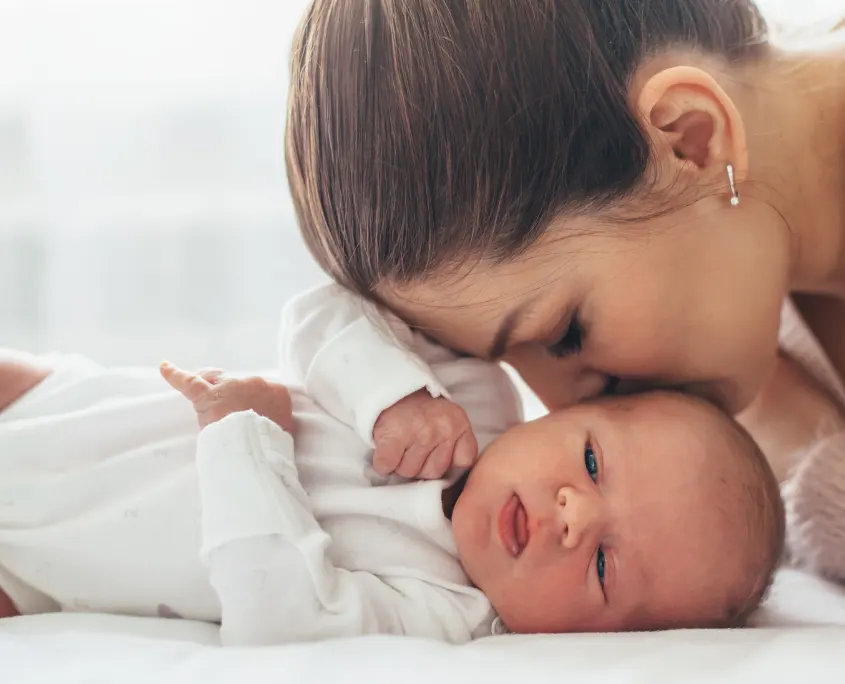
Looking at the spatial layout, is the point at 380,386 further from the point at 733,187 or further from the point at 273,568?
the point at 733,187

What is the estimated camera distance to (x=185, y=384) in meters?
0.90

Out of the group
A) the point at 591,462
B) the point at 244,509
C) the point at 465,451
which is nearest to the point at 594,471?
the point at 591,462

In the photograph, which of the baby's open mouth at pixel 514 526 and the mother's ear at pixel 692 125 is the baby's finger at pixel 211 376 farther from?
the mother's ear at pixel 692 125

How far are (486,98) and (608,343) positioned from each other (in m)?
0.28

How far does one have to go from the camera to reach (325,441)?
96 centimetres

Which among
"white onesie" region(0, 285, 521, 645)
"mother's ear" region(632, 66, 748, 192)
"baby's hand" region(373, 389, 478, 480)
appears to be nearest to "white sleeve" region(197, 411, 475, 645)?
"white onesie" region(0, 285, 521, 645)

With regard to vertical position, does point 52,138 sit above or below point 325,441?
above

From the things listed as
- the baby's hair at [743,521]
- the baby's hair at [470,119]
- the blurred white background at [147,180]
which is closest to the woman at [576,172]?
the baby's hair at [470,119]

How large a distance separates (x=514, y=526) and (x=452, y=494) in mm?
113

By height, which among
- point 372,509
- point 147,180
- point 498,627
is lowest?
point 498,627

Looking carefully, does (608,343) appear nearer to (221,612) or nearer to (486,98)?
(486,98)

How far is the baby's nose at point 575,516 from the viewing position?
2.72 feet

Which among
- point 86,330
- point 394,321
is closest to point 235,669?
point 394,321

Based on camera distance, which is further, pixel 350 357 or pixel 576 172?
pixel 350 357
